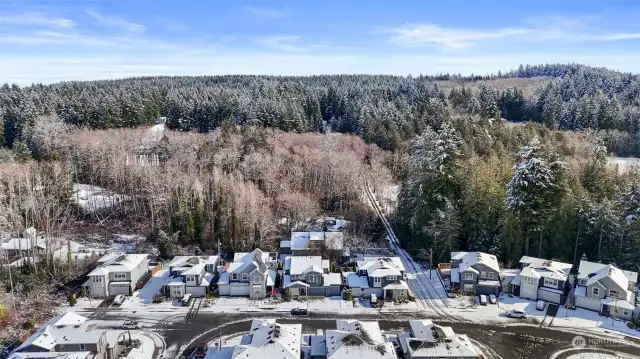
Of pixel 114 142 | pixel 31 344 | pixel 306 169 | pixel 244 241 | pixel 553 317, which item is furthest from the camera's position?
pixel 114 142

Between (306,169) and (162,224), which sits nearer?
(162,224)

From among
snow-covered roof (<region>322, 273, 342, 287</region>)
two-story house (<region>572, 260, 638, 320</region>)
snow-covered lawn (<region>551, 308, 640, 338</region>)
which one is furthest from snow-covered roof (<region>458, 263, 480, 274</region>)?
snow-covered roof (<region>322, 273, 342, 287</region>)

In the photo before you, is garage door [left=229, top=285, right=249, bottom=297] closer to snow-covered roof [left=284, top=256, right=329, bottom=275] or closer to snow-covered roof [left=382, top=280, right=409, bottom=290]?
snow-covered roof [left=284, top=256, right=329, bottom=275]

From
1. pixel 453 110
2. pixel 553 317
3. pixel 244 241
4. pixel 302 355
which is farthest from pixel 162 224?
pixel 453 110

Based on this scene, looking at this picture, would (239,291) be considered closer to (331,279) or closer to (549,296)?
(331,279)

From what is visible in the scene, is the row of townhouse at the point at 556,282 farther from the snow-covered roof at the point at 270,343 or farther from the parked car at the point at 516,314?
the snow-covered roof at the point at 270,343

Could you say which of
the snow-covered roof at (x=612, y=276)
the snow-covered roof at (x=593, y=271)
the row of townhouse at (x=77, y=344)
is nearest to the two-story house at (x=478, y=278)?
the snow-covered roof at (x=593, y=271)

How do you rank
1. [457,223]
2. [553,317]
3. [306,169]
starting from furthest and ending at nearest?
[306,169] → [457,223] → [553,317]

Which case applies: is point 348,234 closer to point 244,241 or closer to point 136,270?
point 244,241
